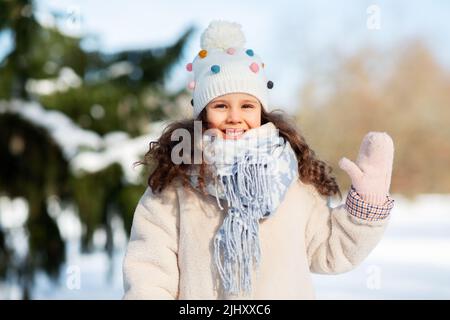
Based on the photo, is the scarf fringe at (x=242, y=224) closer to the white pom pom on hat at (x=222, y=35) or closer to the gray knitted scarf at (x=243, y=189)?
the gray knitted scarf at (x=243, y=189)

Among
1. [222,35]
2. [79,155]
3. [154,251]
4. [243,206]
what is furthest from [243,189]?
[79,155]

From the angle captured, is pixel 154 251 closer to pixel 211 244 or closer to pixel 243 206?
pixel 211 244

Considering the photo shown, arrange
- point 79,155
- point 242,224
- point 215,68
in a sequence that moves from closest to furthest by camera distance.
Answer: point 242,224 → point 215,68 → point 79,155

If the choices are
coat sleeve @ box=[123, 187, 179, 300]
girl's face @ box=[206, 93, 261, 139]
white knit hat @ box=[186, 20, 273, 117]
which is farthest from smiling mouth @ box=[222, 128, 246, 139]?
coat sleeve @ box=[123, 187, 179, 300]

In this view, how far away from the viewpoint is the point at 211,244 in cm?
181

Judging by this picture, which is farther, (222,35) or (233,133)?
(222,35)

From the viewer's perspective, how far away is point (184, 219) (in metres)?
1.84

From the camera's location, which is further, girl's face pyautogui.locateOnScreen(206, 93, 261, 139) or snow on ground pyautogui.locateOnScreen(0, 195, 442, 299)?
snow on ground pyautogui.locateOnScreen(0, 195, 442, 299)

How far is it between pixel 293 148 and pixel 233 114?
0.67ft

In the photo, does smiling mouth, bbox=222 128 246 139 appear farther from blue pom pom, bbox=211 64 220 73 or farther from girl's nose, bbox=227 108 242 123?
blue pom pom, bbox=211 64 220 73

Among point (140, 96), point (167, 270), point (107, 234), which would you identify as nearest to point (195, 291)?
point (167, 270)

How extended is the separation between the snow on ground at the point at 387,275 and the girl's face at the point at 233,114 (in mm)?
1553

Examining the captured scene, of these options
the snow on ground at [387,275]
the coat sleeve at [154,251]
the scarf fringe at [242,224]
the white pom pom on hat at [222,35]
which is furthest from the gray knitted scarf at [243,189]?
the snow on ground at [387,275]

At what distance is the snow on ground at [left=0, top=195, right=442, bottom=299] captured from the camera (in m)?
5.52
